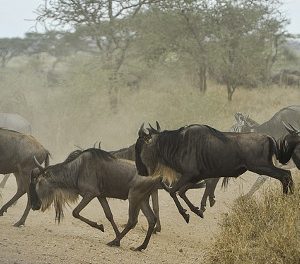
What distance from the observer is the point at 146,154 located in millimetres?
8281

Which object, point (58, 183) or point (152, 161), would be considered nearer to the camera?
point (152, 161)

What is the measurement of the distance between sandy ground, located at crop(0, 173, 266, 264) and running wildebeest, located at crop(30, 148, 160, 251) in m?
0.43

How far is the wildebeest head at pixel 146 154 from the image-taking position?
827cm

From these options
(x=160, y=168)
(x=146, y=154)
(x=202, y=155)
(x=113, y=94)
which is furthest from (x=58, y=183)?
(x=113, y=94)

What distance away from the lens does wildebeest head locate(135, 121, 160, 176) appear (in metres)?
8.27

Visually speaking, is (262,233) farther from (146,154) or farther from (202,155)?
(146,154)

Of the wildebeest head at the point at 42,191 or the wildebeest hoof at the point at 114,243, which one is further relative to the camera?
the wildebeest head at the point at 42,191

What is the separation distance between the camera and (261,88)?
27156 millimetres

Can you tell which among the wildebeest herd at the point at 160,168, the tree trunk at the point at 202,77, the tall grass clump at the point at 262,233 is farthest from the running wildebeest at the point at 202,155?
the tree trunk at the point at 202,77

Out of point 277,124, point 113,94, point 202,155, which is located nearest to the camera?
point 202,155

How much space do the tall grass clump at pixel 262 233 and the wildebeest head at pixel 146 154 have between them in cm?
116

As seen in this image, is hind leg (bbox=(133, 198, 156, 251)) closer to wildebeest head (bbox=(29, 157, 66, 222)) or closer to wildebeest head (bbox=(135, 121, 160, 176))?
wildebeest head (bbox=(135, 121, 160, 176))

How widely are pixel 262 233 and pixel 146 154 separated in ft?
6.56

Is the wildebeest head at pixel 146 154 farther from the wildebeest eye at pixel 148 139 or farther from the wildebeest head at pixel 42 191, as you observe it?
the wildebeest head at pixel 42 191
